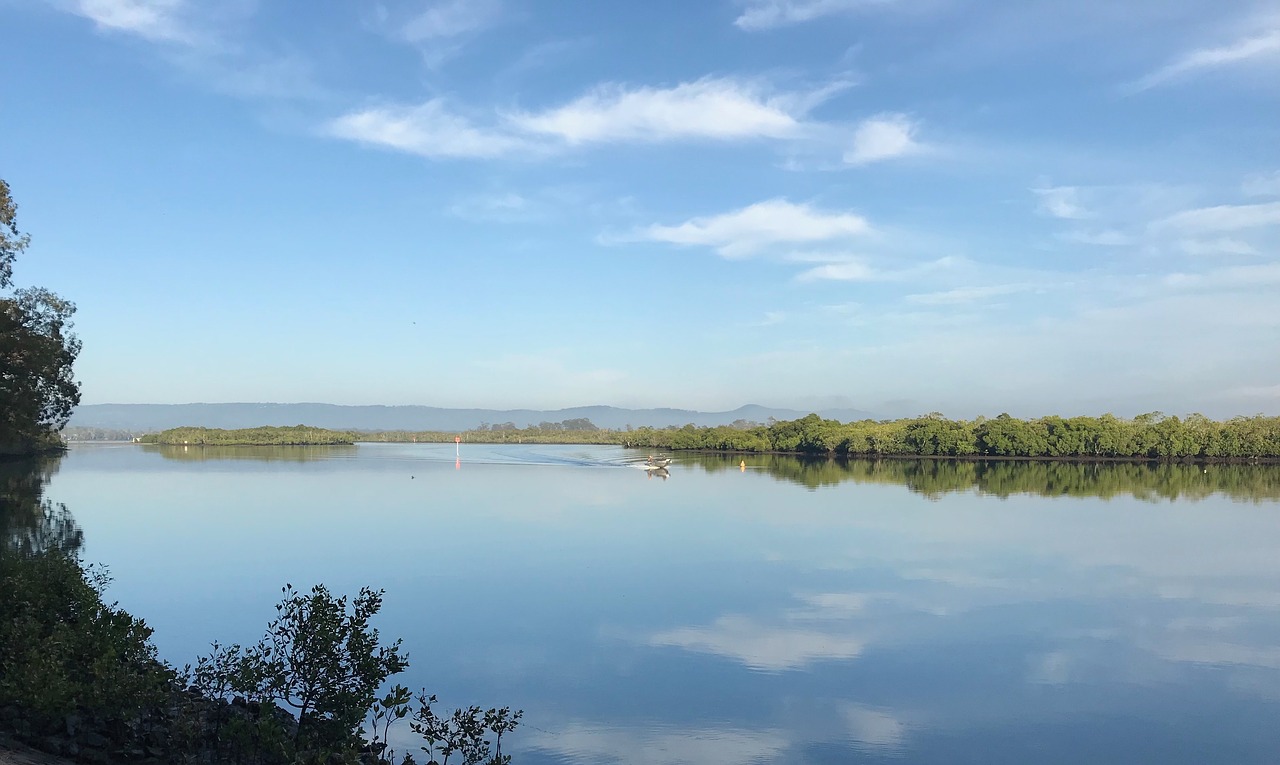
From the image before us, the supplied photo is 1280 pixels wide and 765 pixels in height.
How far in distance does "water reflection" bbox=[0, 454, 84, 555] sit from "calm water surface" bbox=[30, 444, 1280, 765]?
838mm

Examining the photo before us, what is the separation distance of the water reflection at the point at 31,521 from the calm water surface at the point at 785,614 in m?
0.84

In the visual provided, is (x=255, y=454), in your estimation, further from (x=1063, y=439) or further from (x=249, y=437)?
(x=1063, y=439)

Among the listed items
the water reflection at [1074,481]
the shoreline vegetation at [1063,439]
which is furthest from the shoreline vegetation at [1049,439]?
the water reflection at [1074,481]

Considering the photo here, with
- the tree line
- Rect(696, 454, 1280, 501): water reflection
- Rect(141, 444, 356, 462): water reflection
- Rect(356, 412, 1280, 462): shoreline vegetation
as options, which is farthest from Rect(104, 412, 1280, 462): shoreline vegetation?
the tree line

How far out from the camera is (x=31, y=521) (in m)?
27.3

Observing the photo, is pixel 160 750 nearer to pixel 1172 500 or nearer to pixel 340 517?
pixel 340 517

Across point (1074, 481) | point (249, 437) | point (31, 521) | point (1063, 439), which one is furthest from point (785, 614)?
point (249, 437)

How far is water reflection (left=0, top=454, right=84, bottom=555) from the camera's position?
2152 centimetres

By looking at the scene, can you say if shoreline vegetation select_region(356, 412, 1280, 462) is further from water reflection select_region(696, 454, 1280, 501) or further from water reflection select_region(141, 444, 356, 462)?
water reflection select_region(141, 444, 356, 462)

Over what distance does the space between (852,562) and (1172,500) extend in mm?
28108

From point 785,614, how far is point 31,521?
23782mm

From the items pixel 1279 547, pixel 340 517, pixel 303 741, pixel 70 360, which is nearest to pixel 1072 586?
pixel 1279 547

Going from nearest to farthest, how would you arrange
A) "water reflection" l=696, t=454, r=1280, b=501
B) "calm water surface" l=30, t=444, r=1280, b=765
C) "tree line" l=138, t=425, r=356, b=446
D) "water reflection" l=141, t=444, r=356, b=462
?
"calm water surface" l=30, t=444, r=1280, b=765
"water reflection" l=696, t=454, r=1280, b=501
"water reflection" l=141, t=444, r=356, b=462
"tree line" l=138, t=425, r=356, b=446

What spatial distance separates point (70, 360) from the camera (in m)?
40.0
